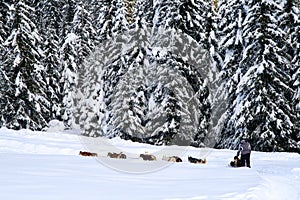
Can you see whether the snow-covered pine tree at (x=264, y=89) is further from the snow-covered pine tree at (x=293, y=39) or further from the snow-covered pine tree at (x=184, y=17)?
the snow-covered pine tree at (x=184, y=17)

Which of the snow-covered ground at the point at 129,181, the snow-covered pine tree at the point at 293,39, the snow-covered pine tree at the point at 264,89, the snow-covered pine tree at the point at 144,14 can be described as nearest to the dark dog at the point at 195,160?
the snow-covered ground at the point at 129,181

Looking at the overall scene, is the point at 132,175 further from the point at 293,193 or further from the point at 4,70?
the point at 4,70

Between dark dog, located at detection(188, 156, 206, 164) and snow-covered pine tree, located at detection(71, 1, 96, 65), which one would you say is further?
snow-covered pine tree, located at detection(71, 1, 96, 65)

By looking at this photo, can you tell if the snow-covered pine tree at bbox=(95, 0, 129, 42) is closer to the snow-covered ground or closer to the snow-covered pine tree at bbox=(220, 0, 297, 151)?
the snow-covered pine tree at bbox=(220, 0, 297, 151)

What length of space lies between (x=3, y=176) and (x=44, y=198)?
230 centimetres

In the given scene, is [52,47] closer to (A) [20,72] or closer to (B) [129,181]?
(A) [20,72]

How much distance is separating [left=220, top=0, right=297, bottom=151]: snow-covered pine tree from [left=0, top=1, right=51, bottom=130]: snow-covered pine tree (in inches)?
604

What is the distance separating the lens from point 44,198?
23.1 feet

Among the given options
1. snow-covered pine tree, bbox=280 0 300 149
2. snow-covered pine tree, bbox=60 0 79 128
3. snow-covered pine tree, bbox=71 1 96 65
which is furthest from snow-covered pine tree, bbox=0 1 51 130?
snow-covered pine tree, bbox=280 0 300 149

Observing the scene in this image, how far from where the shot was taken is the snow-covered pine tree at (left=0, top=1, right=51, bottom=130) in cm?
2934

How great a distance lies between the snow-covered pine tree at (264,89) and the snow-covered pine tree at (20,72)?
15352mm

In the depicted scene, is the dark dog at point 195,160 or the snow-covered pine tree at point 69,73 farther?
the snow-covered pine tree at point 69,73

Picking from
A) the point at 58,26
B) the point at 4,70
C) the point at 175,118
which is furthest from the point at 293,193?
the point at 58,26

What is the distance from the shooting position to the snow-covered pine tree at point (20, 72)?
29.3m
